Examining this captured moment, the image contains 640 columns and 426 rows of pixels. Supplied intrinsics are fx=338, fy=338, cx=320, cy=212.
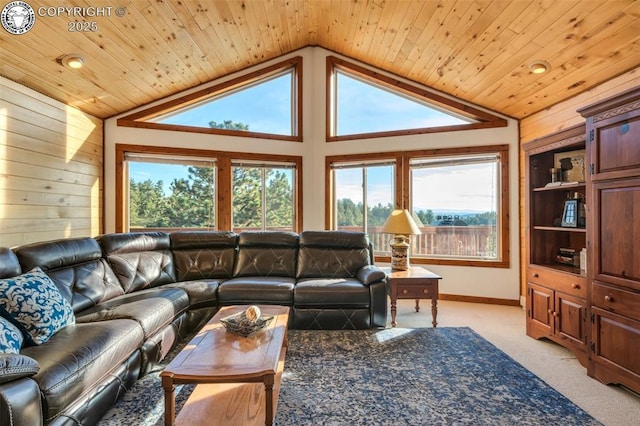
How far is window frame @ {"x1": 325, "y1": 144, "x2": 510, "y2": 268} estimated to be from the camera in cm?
450

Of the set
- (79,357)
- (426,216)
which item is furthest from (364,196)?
(79,357)

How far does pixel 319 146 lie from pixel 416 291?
8.83 ft

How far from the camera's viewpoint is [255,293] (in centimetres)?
333

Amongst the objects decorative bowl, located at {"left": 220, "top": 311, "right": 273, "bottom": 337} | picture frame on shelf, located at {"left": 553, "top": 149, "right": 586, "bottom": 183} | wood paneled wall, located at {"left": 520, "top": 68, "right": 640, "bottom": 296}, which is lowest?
decorative bowl, located at {"left": 220, "top": 311, "right": 273, "bottom": 337}

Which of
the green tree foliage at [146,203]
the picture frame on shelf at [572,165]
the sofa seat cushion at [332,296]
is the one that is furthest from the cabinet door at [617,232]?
the green tree foliage at [146,203]

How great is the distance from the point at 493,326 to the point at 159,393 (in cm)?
322

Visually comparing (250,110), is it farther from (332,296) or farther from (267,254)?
(332,296)

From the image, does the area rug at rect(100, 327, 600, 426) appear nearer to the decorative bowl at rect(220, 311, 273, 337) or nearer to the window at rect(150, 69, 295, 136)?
the decorative bowl at rect(220, 311, 273, 337)

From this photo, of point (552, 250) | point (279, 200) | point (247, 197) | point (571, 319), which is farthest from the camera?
point (279, 200)

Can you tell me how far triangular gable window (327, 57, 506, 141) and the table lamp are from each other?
1.64 m

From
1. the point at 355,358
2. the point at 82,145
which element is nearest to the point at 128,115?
the point at 82,145

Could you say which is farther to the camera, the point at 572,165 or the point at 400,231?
the point at 400,231

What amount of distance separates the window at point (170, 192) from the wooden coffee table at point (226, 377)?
9.72 feet

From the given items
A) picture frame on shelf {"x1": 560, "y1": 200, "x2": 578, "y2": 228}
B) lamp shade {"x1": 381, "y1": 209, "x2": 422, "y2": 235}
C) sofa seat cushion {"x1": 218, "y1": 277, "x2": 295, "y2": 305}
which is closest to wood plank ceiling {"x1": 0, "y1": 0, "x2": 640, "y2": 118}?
picture frame on shelf {"x1": 560, "y1": 200, "x2": 578, "y2": 228}
